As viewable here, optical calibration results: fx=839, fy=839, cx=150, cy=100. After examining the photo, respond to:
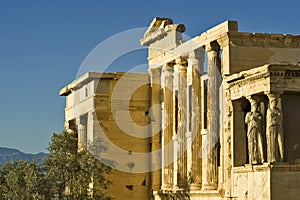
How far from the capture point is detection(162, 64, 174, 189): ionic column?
25.2 metres

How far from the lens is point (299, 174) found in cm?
1759

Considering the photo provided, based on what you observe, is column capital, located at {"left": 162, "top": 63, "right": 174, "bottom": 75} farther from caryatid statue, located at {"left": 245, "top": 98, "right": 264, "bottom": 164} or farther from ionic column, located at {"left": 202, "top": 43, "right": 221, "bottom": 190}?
caryatid statue, located at {"left": 245, "top": 98, "right": 264, "bottom": 164}

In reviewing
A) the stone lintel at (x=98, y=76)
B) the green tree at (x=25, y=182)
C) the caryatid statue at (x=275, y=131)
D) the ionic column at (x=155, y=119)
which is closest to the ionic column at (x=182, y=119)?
the ionic column at (x=155, y=119)

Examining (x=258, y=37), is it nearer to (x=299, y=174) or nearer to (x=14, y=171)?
(x=299, y=174)

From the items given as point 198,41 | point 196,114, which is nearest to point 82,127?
point 196,114

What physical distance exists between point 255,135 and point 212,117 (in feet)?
10.7

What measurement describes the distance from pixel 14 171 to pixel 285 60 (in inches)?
342

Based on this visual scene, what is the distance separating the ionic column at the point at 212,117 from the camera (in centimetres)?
2155

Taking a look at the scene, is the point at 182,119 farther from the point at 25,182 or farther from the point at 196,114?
the point at 25,182

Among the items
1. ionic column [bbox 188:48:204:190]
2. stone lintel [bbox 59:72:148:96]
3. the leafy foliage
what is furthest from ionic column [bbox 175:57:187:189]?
stone lintel [bbox 59:72:148:96]

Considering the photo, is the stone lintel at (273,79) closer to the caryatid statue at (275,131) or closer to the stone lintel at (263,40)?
the caryatid statue at (275,131)

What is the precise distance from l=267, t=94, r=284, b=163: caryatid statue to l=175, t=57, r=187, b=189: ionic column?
253 inches

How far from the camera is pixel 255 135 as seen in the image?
18.5 metres

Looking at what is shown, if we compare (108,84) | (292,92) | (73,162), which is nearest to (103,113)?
(108,84)
